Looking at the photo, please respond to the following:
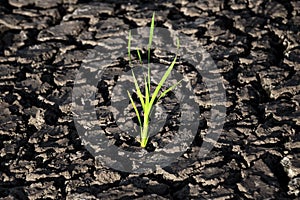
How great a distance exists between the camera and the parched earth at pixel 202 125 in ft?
5.64

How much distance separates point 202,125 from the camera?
190cm

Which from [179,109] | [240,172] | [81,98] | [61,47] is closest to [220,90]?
[179,109]

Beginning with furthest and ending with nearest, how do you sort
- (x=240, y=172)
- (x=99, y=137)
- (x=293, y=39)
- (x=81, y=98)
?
(x=293, y=39)
(x=81, y=98)
(x=99, y=137)
(x=240, y=172)

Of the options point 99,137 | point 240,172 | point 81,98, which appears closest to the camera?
point 240,172

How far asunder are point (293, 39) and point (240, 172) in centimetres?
73

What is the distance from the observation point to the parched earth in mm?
1720

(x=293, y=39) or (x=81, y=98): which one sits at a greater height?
(x=293, y=39)

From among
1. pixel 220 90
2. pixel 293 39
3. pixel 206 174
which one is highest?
pixel 293 39

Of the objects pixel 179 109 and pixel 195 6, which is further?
pixel 195 6

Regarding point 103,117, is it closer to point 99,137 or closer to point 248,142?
point 99,137

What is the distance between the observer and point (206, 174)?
5.72 ft

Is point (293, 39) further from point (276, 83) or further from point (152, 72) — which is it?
point (152, 72)

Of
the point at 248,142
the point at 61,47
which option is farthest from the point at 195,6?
the point at 248,142

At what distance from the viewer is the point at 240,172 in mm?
1740
